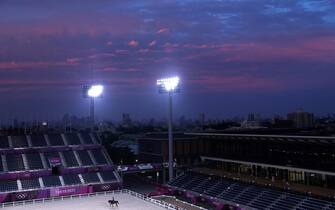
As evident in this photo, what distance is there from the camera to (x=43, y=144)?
6819 cm

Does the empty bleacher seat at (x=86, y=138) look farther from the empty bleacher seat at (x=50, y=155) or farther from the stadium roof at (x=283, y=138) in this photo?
the stadium roof at (x=283, y=138)

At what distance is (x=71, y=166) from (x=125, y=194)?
33.0 feet

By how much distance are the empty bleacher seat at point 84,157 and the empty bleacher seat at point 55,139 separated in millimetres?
3444

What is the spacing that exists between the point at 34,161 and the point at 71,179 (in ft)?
21.3

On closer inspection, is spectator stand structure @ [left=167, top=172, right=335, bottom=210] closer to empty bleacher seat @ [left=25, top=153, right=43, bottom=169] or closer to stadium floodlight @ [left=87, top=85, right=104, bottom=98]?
empty bleacher seat @ [left=25, top=153, right=43, bottom=169]

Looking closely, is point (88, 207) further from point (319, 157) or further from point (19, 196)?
point (319, 157)

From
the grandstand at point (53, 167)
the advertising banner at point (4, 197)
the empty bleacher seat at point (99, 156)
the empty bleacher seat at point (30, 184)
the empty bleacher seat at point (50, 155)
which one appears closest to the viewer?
the advertising banner at point (4, 197)

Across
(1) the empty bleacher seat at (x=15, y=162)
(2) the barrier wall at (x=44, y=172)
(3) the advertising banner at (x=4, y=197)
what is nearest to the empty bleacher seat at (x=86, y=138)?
(2) the barrier wall at (x=44, y=172)

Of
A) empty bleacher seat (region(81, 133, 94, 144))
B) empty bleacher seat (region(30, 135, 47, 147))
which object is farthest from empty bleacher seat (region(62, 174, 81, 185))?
empty bleacher seat (region(81, 133, 94, 144))

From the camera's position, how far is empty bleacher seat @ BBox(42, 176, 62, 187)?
60041 mm

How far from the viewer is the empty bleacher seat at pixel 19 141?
6675 centimetres

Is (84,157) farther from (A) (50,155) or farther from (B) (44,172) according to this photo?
(B) (44,172)

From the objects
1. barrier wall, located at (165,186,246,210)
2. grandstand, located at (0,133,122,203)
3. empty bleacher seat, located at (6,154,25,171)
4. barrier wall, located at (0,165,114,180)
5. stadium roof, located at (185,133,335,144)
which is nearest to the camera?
stadium roof, located at (185,133,335,144)

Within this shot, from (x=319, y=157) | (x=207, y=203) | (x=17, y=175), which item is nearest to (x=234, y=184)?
(x=207, y=203)
